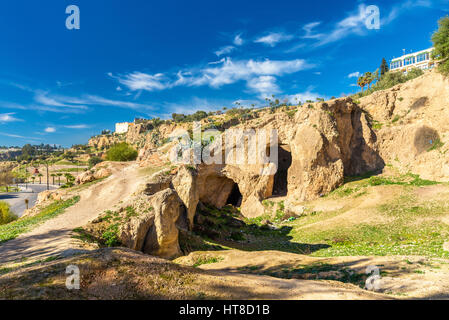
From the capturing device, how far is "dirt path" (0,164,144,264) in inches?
395

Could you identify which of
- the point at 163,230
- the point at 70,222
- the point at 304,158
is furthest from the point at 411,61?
the point at 70,222

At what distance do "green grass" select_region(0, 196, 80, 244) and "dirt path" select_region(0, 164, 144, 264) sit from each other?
0.51 metres

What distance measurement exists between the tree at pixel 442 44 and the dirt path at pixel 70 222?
3301 cm

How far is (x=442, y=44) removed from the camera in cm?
2641

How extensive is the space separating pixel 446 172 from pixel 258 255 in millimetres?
21419

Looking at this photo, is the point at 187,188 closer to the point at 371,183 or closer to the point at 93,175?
the point at 93,175

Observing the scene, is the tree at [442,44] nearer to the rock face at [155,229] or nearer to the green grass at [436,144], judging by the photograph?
the green grass at [436,144]

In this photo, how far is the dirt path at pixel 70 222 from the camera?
32.9 feet

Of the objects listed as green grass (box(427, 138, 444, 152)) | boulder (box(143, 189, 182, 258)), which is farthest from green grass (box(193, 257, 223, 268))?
green grass (box(427, 138, 444, 152))

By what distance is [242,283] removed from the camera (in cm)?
711

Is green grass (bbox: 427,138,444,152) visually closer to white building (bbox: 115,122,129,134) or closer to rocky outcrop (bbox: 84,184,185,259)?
rocky outcrop (bbox: 84,184,185,259)

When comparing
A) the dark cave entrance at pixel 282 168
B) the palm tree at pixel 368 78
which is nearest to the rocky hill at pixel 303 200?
the dark cave entrance at pixel 282 168
